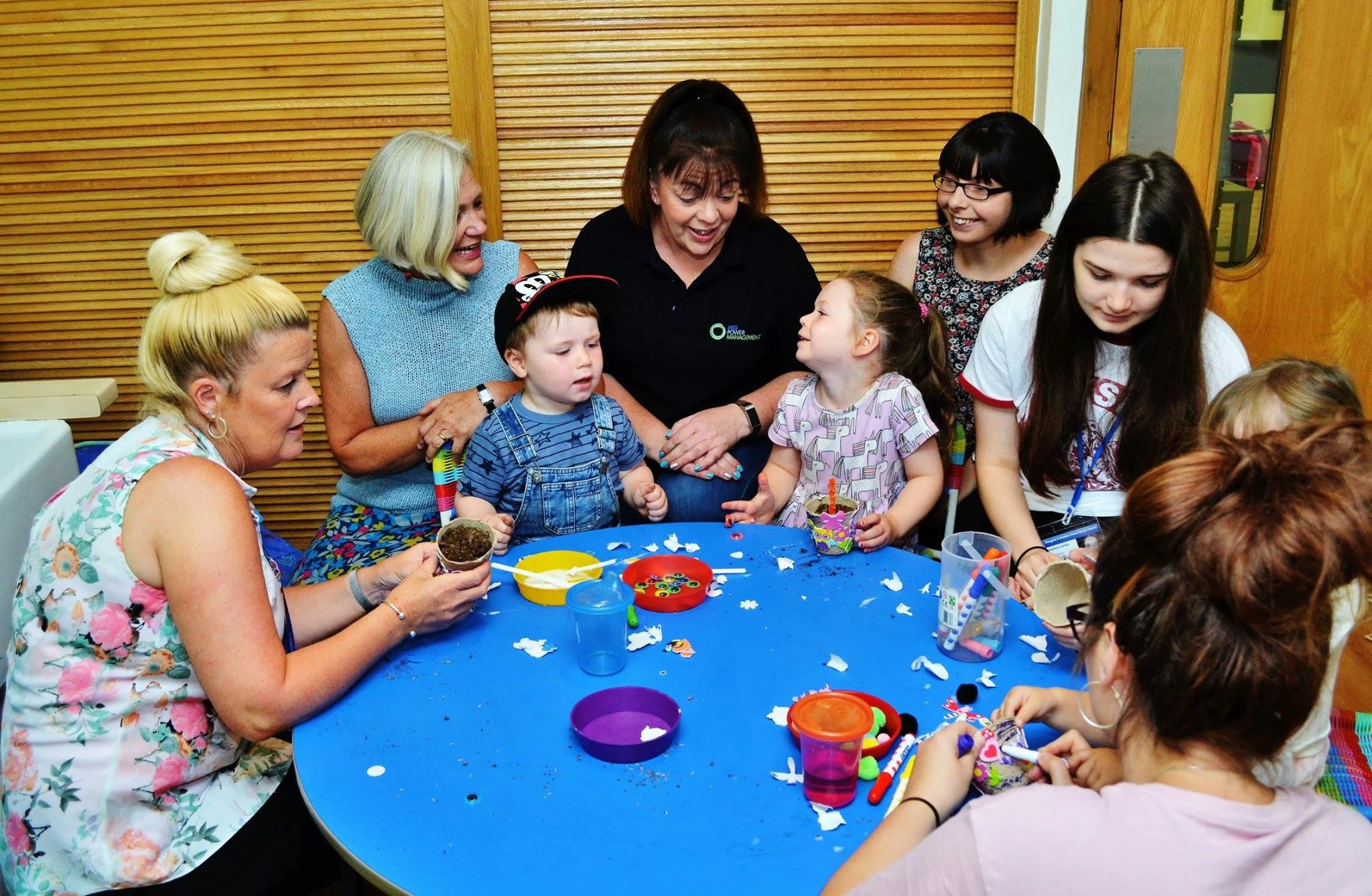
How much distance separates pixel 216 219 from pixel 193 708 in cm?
221

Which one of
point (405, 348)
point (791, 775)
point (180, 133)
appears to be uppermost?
point (180, 133)

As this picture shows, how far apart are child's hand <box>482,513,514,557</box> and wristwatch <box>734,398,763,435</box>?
786mm

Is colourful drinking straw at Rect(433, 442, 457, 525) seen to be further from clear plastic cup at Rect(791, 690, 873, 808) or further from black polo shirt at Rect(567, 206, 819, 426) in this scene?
clear plastic cup at Rect(791, 690, 873, 808)

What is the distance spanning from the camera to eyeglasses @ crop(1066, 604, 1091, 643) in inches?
59.0

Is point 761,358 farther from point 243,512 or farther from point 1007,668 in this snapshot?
point 243,512

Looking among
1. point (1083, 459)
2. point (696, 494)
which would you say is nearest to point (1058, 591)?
point (1083, 459)

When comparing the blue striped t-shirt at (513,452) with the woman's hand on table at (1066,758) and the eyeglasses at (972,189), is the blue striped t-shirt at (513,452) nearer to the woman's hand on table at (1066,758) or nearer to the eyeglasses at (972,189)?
the eyeglasses at (972,189)

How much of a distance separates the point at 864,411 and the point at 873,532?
47 centimetres

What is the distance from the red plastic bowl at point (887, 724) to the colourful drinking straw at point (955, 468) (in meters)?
1.14

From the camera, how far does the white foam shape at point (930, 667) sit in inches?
64.0

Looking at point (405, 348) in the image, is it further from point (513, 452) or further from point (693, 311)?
point (693, 311)

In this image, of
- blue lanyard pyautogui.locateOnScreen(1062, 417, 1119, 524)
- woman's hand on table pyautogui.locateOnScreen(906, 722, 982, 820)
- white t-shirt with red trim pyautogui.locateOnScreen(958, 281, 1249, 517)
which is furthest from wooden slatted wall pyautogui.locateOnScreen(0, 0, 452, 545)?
woman's hand on table pyautogui.locateOnScreen(906, 722, 982, 820)

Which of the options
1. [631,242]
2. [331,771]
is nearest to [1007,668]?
[331,771]

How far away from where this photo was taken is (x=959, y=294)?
9.04 ft
